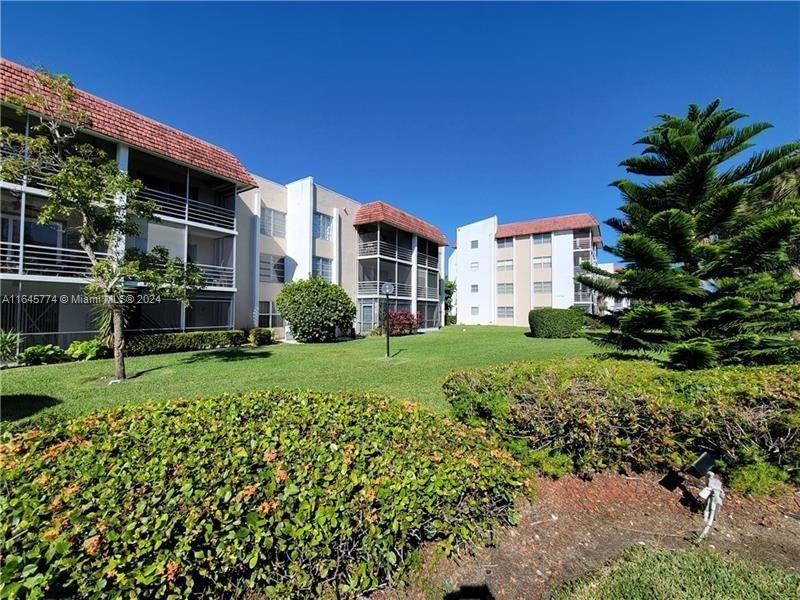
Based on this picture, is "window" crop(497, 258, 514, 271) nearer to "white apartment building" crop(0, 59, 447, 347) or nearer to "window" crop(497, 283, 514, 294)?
"window" crop(497, 283, 514, 294)

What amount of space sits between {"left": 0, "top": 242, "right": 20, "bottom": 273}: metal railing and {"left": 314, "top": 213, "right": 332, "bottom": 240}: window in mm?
12605

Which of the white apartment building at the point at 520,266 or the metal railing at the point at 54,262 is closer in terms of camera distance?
the metal railing at the point at 54,262

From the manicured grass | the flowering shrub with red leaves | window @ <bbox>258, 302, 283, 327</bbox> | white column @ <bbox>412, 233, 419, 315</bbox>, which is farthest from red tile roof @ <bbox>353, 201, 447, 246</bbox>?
the manicured grass

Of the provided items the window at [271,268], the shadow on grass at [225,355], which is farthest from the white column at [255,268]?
the shadow on grass at [225,355]

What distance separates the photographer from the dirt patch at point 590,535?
2.28m

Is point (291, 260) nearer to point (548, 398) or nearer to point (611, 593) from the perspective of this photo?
point (548, 398)

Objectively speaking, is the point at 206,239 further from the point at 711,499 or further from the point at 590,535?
the point at 711,499

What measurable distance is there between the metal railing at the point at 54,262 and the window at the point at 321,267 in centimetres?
1046

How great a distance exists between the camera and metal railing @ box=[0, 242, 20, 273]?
10.7 metres

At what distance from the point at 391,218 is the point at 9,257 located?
1807cm

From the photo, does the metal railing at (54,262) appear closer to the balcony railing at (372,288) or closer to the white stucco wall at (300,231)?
the white stucco wall at (300,231)

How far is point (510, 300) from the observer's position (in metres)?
38.3

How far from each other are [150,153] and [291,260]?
8540 millimetres

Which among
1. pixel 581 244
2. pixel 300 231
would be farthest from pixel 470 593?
pixel 581 244
